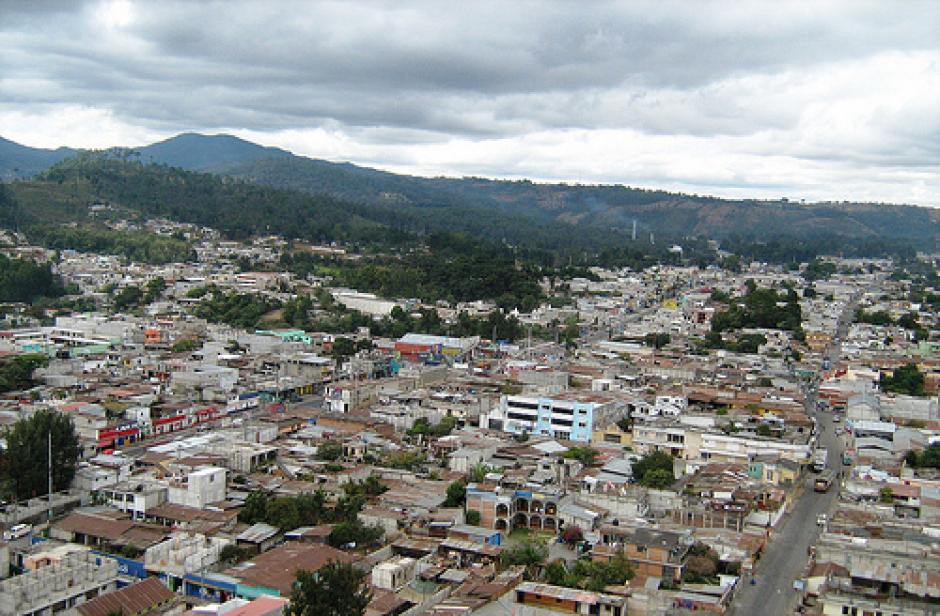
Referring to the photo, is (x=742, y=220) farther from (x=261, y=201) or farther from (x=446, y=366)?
(x=446, y=366)

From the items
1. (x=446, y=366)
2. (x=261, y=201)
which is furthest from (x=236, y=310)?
(x=261, y=201)

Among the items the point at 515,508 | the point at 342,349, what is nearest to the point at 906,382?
the point at 515,508

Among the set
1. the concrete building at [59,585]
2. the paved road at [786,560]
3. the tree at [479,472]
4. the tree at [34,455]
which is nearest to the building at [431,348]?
the tree at [479,472]

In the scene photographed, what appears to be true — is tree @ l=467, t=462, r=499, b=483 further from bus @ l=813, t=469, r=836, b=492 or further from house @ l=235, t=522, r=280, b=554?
bus @ l=813, t=469, r=836, b=492

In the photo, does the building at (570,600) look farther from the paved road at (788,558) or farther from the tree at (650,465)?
the tree at (650,465)

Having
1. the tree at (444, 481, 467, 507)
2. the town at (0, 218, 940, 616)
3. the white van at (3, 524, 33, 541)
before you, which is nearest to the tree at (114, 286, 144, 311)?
the town at (0, 218, 940, 616)

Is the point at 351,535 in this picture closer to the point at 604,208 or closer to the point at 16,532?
the point at 16,532

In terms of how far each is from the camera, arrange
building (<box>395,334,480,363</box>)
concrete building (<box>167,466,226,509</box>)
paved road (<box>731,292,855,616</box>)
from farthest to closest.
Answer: building (<box>395,334,480,363</box>)
concrete building (<box>167,466,226,509</box>)
paved road (<box>731,292,855,616</box>)
